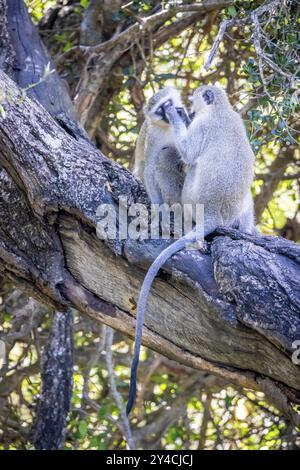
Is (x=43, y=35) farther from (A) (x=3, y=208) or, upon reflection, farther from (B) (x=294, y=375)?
(B) (x=294, y=375)

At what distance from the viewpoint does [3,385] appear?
6.09m

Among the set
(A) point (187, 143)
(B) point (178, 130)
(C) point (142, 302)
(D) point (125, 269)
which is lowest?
(C) point (142, 302)

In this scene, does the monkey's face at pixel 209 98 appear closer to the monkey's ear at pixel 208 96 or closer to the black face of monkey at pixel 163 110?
the monkey's ear at pixel 208 96

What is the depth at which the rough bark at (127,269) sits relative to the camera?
11.2 ft

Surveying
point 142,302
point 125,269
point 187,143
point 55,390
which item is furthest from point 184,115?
point 55,390

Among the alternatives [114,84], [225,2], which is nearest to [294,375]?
[225,2]

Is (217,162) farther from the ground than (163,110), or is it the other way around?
(163,110)

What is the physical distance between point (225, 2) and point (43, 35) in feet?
4.98

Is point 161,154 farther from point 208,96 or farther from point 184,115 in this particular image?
point 208,96

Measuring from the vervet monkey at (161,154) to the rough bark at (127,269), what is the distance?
46 centimetres

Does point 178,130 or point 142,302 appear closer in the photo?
point 142,302

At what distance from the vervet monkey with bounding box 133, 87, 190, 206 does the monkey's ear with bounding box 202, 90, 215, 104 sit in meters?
0.21

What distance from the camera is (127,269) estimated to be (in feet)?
12.8

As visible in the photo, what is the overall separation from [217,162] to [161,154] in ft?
1.60
